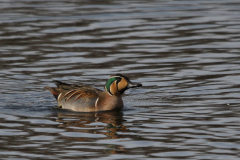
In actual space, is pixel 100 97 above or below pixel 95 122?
above

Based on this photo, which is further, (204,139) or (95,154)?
(204,139)

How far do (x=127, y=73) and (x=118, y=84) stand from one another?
3403 millimetres

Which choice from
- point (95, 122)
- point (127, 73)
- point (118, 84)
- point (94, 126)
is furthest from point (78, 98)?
point (127, 73)

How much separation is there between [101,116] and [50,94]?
113 inches

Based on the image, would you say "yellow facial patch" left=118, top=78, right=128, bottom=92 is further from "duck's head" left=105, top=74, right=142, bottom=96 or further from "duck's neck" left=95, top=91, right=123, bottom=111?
"duck's neck" left=95, top=91, right=123, bottom=111

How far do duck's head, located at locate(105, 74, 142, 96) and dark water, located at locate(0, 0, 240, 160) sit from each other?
483 mm

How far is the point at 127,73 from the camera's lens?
54.6 feet

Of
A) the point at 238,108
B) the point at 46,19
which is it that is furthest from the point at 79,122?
the point at 46,19

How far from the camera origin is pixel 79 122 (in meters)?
11.9

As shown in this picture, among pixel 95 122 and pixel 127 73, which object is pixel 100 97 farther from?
pixel 127 73

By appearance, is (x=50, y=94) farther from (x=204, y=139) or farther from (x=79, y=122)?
(x=204, y=139)

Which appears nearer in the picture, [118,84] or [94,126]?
[94,126]

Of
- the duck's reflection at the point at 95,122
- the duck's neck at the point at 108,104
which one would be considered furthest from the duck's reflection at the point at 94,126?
the duck's neck at the point at 108,104

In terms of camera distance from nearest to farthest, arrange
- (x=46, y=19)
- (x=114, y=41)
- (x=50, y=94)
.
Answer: (x=50, y=94) < (x=114, y=41) < (x=46, y=19)
